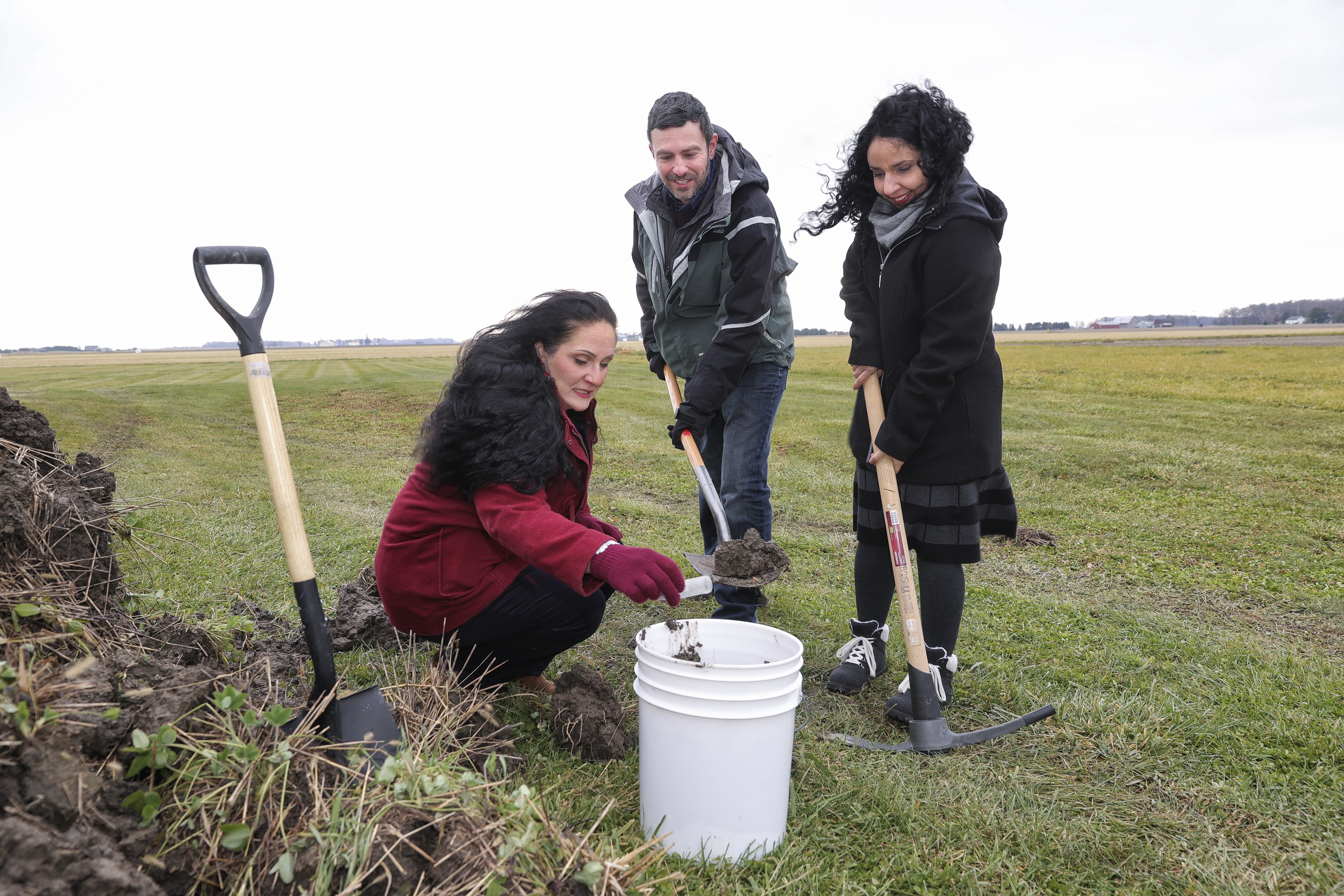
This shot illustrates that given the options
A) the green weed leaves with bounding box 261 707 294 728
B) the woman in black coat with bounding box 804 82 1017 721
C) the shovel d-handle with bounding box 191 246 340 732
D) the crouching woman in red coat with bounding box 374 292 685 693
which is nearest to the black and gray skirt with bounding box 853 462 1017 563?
the woman in black coat with bounding box 804 82 1017 721

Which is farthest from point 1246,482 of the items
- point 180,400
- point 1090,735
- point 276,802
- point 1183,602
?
point 180,400

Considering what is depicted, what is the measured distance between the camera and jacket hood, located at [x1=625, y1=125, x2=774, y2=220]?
11.6 feet

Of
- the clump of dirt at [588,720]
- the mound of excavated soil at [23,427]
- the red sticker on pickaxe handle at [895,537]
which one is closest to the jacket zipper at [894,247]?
the red sticker on pickaxe handle at [895,537]

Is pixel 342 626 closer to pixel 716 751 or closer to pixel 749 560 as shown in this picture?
pixel 749 560

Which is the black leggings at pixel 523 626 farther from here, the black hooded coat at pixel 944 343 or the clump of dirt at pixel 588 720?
the black hooded coat at pixel 944 343

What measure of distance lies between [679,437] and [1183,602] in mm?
3052

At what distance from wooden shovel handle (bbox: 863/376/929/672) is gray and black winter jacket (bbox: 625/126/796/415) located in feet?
2.46

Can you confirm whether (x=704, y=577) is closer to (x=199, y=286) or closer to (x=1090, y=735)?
(x=1090, y=735)

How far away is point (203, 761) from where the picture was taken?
5.29 feet

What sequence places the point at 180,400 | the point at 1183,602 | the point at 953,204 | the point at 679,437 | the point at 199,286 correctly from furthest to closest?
the point at 180,400
the point at 1183,602
the point at 679,437
the point at 953,204
the point at 199,286

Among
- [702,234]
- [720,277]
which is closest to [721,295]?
[720,277]

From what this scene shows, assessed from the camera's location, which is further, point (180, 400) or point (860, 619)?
point (180, 400)

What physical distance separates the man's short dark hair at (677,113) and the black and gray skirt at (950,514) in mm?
1606

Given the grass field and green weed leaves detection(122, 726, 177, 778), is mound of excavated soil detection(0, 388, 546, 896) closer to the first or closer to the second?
green weed leaves detection(122, 726, 177, 778)
